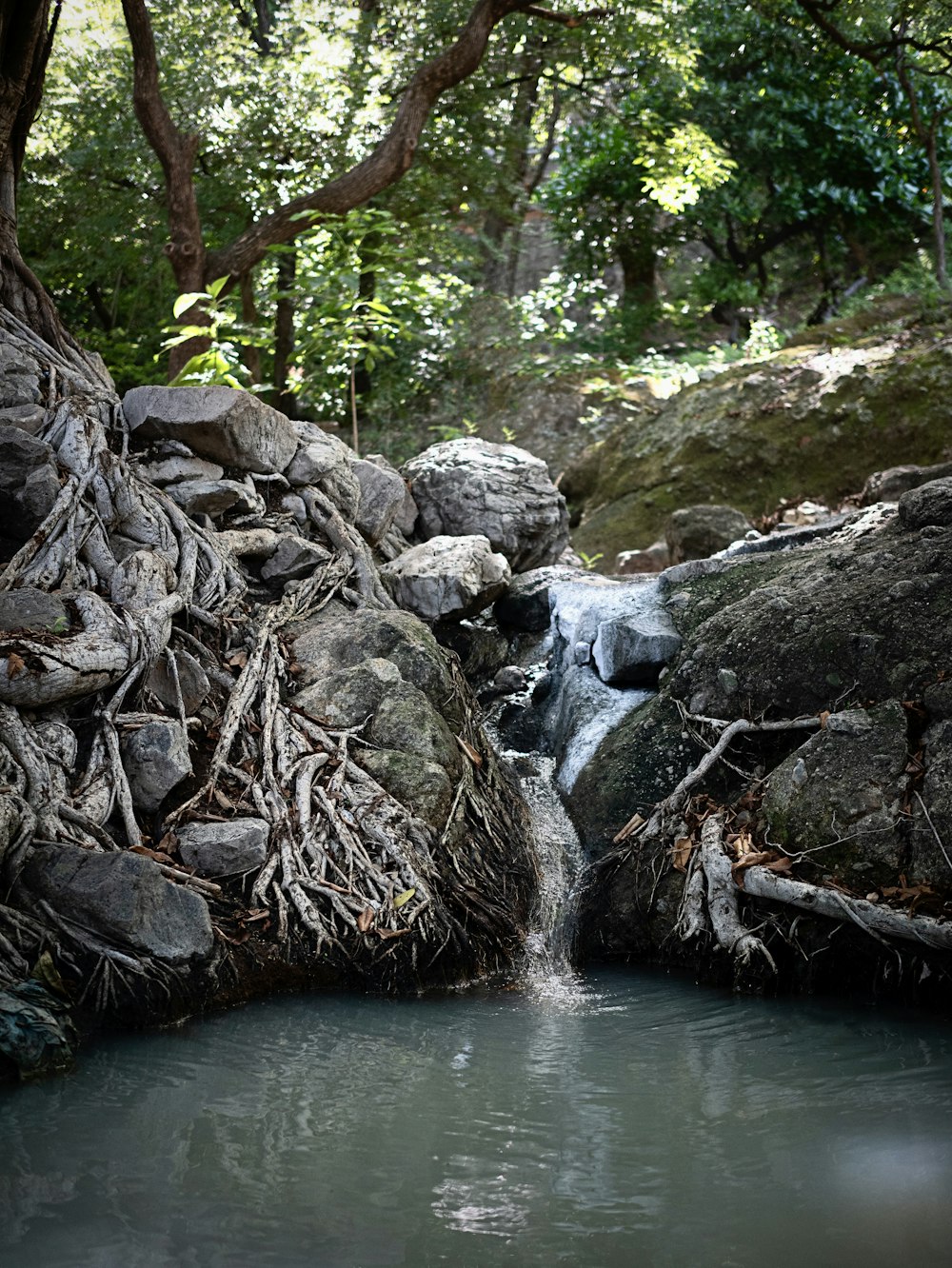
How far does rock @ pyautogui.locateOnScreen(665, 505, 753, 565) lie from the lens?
882 centimetres

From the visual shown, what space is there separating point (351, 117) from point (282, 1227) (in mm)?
10470

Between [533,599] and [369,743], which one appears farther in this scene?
[533,599]

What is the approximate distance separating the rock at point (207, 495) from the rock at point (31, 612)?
1702 millimetres

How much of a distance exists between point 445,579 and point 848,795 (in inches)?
133

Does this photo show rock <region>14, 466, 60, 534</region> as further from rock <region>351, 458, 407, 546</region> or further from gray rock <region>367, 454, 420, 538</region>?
gray rock <region>367, 454, 420, 538</region>

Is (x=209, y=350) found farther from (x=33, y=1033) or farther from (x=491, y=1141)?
(x=491, y=1141)

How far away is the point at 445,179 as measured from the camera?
11.7 meters

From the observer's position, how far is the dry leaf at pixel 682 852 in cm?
504

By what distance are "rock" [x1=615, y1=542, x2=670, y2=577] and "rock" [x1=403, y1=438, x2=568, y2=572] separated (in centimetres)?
79

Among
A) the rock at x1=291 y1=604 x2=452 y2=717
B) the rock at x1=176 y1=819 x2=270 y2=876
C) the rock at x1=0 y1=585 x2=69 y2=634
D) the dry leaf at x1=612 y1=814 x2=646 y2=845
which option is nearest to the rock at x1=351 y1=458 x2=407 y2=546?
the rock at x1=291 y1=604 x2=452 y2=717

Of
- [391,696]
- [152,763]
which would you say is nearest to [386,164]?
[391,696]

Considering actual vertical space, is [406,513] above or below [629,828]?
above

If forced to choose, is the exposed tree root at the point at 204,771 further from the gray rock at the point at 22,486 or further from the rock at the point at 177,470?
the rock at the point at 177,470

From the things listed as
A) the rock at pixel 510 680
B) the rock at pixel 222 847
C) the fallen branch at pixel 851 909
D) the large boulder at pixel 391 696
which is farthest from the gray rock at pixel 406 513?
the fallen branch at pixel 851 909
